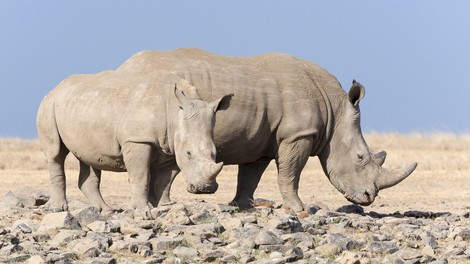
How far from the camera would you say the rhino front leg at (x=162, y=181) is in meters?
16.2

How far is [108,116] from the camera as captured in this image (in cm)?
1576

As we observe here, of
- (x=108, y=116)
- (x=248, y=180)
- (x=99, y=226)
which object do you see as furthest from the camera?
(x=248, y=180)

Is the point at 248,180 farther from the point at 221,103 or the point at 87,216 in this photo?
the point at 87,216

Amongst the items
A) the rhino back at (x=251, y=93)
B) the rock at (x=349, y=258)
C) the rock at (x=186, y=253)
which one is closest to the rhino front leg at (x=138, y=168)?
the rhino back at (x=251, y=93)

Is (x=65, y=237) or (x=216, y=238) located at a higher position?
(x=65, y=237)

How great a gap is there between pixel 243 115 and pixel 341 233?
2573 mm

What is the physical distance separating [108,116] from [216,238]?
310 cm

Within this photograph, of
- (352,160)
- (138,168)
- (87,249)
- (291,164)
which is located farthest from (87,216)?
(352,160)

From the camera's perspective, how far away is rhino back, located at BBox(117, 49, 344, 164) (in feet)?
53.8

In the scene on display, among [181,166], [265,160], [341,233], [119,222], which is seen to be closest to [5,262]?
[119,222]

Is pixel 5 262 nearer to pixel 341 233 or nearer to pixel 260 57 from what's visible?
pixel 341 233

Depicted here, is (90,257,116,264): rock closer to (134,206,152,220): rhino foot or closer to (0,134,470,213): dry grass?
(134,206,152,220): rhino foot

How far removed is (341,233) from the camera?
14672mm

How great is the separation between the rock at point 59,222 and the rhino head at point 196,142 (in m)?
1.74
